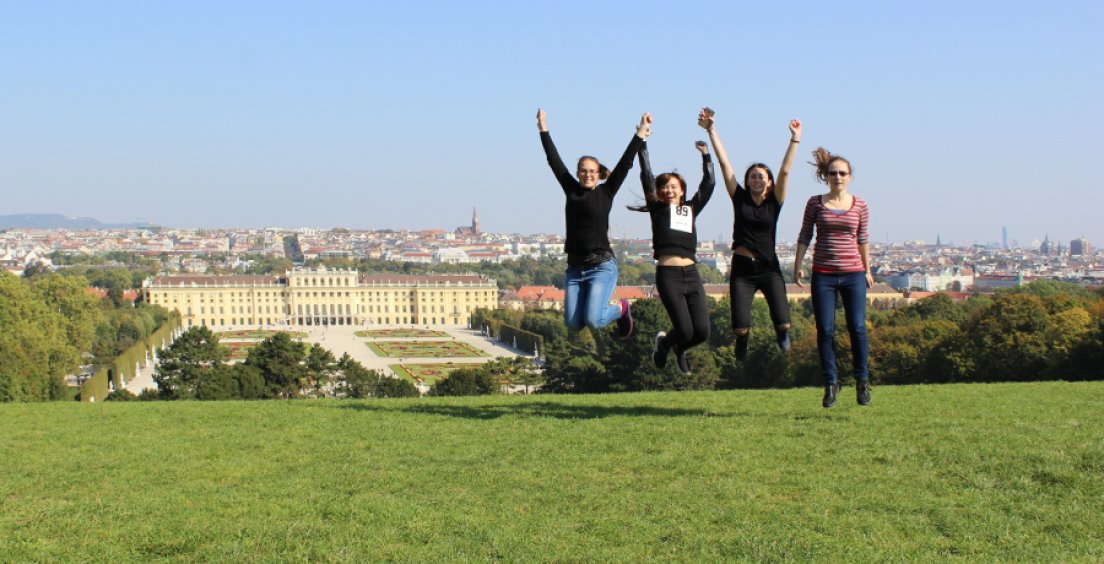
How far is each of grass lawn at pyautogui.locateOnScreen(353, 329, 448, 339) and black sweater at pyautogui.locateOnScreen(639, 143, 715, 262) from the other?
71774 millimetres

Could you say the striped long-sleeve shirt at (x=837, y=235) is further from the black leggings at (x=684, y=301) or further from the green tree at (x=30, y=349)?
the green tree at (x=30, y=349)

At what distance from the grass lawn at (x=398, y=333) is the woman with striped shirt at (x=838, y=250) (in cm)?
7215

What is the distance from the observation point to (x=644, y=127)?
8148mm

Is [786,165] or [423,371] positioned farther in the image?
[423,371]

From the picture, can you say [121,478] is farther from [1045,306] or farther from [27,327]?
[27,327]

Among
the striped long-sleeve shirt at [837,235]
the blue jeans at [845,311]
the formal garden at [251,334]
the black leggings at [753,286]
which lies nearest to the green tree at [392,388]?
the black leggings at [753,286]

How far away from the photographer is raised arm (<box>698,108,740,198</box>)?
8062 millimetres

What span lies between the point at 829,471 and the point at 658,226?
103 inches

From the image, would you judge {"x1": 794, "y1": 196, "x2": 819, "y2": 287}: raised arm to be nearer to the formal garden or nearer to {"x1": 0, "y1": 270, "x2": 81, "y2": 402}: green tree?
{"x1": 0, "y1": 270, "x2": 81, "y2": 402}: green tree

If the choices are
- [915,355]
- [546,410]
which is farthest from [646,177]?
[915,355]

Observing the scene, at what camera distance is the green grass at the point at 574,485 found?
4.79 m

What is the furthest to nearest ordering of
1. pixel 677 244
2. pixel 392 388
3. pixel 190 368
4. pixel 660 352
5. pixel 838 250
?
pixel 190 368 < pixel 392 388 < pixel 660 352 < pixel 677 244 < pixel 838 250

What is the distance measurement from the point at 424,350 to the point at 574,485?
5864cm

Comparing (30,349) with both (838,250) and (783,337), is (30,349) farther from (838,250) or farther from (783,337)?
(838,250)
